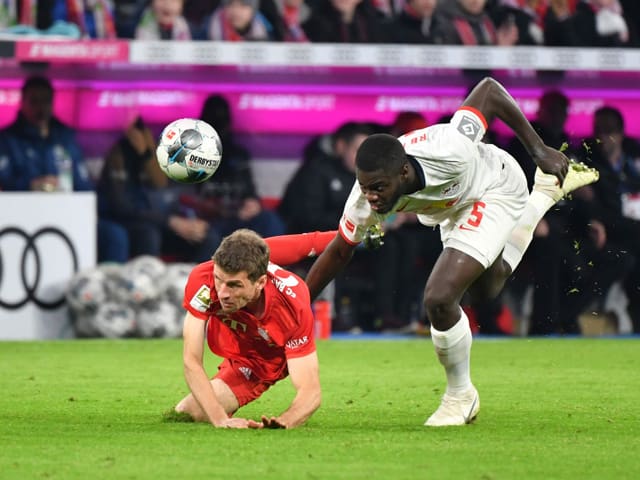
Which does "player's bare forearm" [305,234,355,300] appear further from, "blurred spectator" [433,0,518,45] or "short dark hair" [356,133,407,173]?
"blurred spectator" [433,0,518,45]

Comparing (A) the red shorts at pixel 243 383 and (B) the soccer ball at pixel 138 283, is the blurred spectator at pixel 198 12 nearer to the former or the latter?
(B) the soccer ball at pixel 138 283

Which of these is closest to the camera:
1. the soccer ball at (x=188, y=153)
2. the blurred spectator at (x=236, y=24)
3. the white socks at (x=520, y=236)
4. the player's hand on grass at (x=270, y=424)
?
the player's hand on grass at (x=270, y=424)

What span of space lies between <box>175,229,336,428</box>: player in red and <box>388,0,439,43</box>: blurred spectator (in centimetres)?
918

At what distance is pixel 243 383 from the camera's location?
7.50 m

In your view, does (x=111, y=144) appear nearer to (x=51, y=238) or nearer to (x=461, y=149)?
(x=51, y=238)

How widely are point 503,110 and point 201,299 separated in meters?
2.23

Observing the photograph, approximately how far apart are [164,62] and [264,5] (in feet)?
4.77

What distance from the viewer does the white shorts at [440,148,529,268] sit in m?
7.55

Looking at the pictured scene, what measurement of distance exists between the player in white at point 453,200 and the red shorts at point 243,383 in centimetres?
69

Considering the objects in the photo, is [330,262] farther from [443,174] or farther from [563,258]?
[563,258]

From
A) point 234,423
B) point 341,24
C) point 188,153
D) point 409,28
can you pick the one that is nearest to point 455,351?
point 234,423

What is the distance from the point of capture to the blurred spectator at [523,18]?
16391 mm

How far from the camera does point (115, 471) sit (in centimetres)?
548

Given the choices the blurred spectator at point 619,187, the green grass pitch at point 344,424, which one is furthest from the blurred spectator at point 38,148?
the blurred spectator at point 619,187
